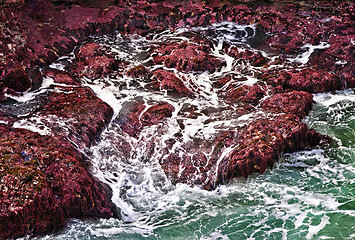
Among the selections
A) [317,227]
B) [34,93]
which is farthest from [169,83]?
[317,227]

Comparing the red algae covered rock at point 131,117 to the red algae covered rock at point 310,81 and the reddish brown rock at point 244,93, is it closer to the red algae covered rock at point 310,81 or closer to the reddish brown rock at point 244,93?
the reddish brown rock at point 244,93

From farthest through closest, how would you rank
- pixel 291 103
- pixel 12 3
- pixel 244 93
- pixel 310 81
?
pixel 12 3 < pixel 310 81 < pixel 244 93 < pixel 291 103

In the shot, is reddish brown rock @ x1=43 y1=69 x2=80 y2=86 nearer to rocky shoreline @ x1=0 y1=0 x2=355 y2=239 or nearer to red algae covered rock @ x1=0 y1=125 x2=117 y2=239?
rocky shoreline @ x1=0 y1=0 x2=355 y2=239

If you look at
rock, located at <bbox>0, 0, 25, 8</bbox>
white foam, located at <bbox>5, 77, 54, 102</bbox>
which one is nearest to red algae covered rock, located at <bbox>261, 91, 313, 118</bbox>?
white foam, located at <bbox>5, 77, 54, 102</bbox>

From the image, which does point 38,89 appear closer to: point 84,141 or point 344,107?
point 84,141

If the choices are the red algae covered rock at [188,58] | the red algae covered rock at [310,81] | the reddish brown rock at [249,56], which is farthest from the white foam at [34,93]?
the red algae covered rock at [310,81]

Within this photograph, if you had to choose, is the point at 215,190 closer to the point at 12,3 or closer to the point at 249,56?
the point at 249,56

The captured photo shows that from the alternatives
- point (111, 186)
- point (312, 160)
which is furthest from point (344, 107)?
point (111, 186)
